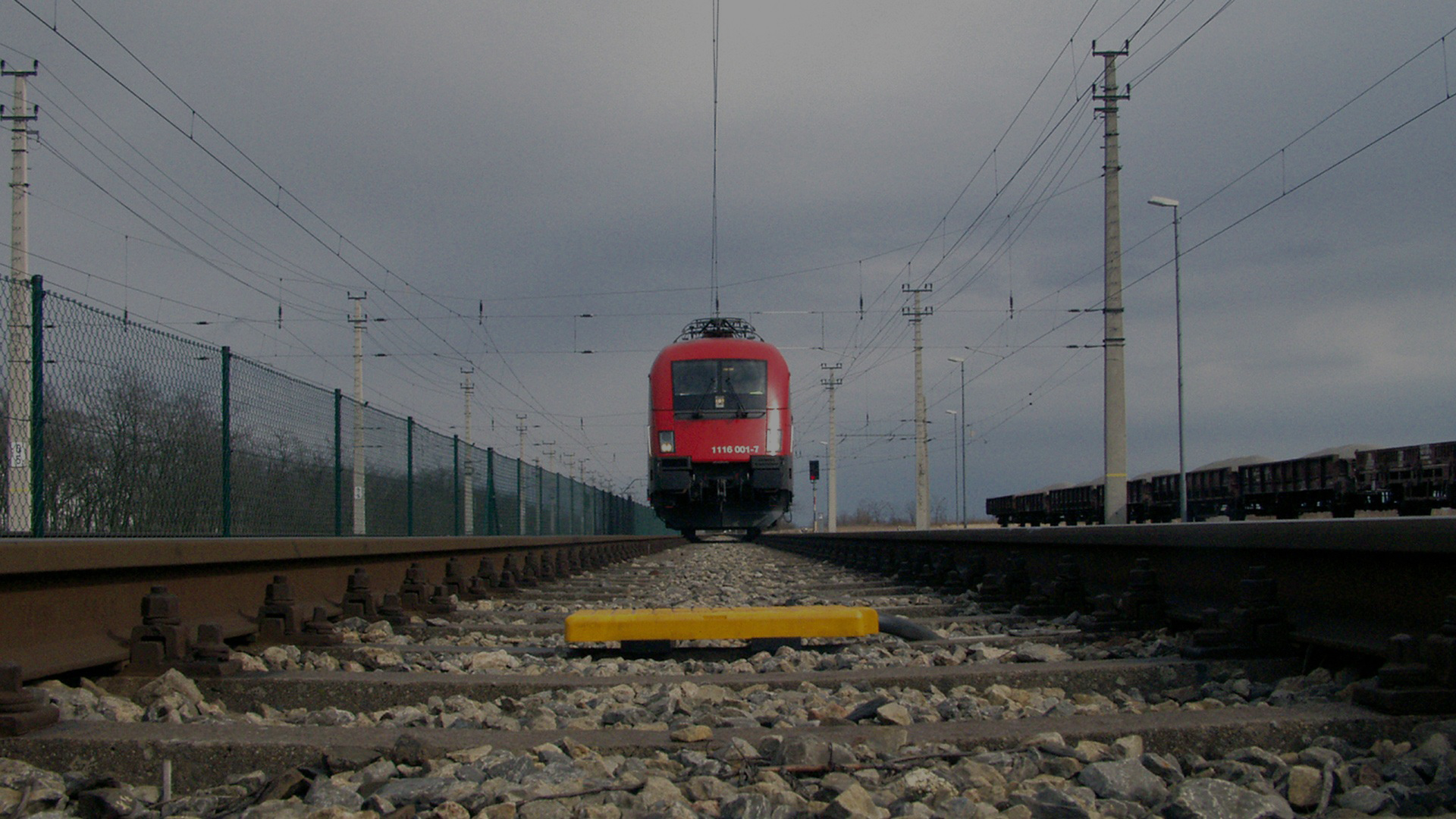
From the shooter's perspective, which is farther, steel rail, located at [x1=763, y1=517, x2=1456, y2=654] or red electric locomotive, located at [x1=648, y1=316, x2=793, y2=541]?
red electric locomotive, located at [x1=648, y1=316, x2=793, y2=541]

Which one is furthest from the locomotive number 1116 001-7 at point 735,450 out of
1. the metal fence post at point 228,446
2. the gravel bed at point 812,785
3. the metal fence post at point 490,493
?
the gravel bed at point 812,785

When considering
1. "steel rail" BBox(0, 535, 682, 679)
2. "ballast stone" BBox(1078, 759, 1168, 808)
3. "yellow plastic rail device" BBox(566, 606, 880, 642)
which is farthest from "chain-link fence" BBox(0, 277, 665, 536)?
"ballast stone" BBox(1078, 759, 1168, 808)

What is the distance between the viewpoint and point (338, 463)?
10156 mm

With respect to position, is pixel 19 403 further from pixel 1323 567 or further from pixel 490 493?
pixel 490 493

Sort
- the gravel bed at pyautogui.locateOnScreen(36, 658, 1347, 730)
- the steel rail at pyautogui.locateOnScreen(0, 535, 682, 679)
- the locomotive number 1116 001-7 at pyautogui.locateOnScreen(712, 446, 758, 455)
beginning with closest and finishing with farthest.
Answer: the gravel bed at pyautogui.locateOnScreen(36, 658, 1347, 730)
the steel rail at pyautogui.locateOnScreen(0, 535, 682, 679)
the locomotive number 1116 001-7 at pyautogui.locateOnScreen(712, 446, 758, 455)

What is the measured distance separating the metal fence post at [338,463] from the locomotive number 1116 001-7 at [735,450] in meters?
10.7

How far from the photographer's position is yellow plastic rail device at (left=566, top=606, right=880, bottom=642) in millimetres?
4480

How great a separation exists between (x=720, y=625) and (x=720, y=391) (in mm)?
16469

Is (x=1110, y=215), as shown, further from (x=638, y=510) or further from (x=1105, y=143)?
(x=638, y=510)

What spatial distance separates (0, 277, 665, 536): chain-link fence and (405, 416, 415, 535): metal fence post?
2 centimetres

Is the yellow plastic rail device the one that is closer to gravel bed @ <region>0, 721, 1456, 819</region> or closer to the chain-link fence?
gravel bed @ <region>0, 721, 1456, 819</region>

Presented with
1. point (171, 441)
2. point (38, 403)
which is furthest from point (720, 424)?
point (38, 403)

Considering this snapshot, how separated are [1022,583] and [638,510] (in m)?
43.3

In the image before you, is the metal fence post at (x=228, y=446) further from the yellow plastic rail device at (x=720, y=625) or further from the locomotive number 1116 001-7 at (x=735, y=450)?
the locomotive number 1116 001-7 at (x=735, y=450)
